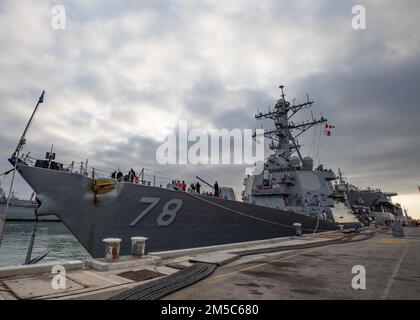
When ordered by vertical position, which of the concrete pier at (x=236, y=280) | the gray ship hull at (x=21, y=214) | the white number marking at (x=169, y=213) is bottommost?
the gray ship hull at (x=21, y=214)

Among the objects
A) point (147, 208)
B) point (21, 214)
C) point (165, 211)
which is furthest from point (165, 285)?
point (21, 214)

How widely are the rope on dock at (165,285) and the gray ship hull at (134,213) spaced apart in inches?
175

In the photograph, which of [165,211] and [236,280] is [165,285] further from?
[165,211]

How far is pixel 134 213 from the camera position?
9.07 metres

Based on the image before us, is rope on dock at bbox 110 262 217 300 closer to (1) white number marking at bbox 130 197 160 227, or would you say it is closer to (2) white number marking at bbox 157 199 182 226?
(1) white number marking at bbox 130 197 160 227

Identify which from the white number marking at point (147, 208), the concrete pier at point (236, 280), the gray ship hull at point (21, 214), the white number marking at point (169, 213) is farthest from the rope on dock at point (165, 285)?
the gray ship hull at point (21, 214)

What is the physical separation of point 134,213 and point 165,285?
17.9 ft

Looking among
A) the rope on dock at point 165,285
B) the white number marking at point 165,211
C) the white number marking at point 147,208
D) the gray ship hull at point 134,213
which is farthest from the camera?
the white number marking at point 165,211

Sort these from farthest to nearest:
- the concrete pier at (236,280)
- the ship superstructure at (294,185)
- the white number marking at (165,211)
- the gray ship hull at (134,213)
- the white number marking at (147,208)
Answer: the ship superstructure at (294,185), the white number marking at (165,211), the white number marking at (147,208), the gray ship hull at (134,213), the concrete pier at (236,280)

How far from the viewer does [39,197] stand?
768 cm

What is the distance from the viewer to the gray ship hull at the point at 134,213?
26.1 feet

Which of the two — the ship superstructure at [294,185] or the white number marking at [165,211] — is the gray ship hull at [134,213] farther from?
the ship superstructure at [294,185]

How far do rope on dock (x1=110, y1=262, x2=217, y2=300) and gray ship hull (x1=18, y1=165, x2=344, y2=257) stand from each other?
444 cm

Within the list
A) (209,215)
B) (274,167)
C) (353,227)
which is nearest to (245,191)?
(274,167)
